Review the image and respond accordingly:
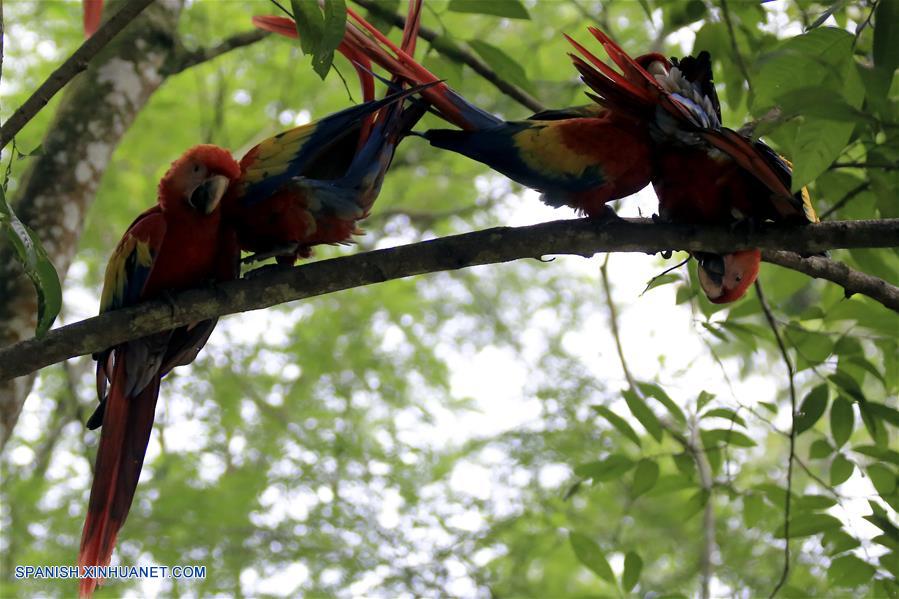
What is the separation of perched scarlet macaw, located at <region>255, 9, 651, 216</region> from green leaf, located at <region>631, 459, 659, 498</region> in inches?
33.8

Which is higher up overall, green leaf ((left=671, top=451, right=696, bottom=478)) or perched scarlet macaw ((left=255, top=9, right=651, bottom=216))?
perched scarlet macaw ((left=255, top=9, right=651, bottom=216))

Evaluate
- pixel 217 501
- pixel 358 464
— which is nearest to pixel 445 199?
pixel 358 464

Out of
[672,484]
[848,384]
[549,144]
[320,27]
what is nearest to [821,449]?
[848,384]

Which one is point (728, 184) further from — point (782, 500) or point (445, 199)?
point (445, 199)

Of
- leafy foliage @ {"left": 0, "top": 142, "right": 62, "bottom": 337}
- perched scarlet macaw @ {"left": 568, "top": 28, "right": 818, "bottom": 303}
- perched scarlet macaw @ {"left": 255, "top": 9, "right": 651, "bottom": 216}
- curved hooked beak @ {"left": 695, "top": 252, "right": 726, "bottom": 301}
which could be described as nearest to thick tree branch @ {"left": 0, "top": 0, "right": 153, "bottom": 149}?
leafy foliage @ {"left": 0, "top": 142, "right": 62, "bottom": 337}

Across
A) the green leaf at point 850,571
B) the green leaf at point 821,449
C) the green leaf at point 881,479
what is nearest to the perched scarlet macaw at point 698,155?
the green leaf at point 821,449

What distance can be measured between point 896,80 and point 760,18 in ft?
2.54

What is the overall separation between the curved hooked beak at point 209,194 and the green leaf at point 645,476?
149 cm

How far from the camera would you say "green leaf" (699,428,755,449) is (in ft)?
8.87

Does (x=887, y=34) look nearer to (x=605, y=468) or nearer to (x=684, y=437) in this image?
(x=605, y=468)

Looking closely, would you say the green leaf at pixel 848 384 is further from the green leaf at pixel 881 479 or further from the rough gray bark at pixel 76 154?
the rough gray bark at pixel 76 154

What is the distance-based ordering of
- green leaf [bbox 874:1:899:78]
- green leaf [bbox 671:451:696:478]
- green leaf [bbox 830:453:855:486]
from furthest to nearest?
green leaf [bbox 671:451:696:478] < green leaf [bbox 830:453:855:486] < green leaf [bbox 874:1:899:78]

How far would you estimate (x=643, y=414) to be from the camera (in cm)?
267

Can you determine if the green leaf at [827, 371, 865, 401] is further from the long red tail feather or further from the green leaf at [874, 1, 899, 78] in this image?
the long red tail feather
